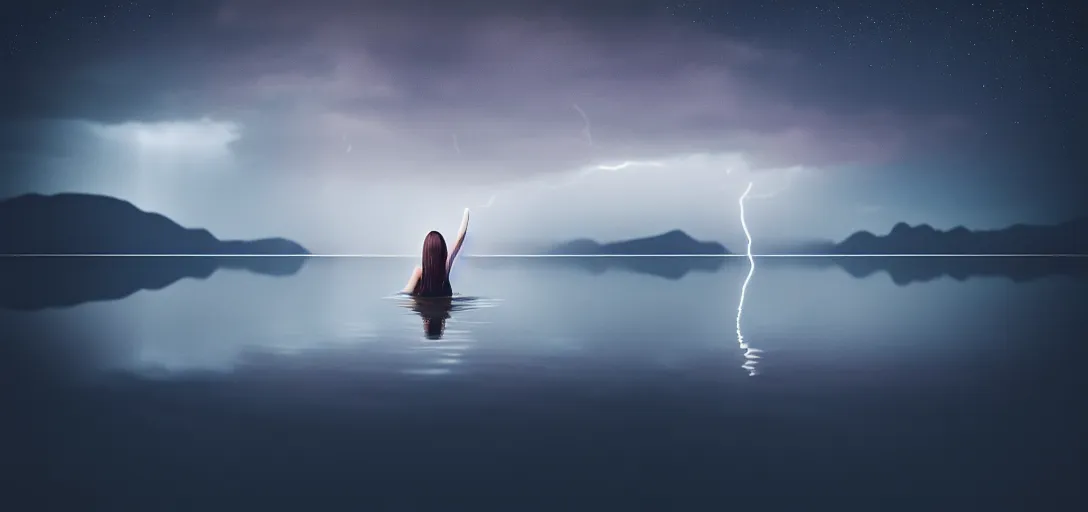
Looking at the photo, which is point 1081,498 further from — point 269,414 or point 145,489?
point 269,414

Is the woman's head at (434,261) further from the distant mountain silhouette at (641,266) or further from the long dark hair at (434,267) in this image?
the distant mountain silhouette at (641,266)

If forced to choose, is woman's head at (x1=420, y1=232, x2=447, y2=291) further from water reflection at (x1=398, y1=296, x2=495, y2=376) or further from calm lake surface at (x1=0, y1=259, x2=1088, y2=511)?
calm lake surface at (x1=0, y1=259, x2=1088, y2=511)

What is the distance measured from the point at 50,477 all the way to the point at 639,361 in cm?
512

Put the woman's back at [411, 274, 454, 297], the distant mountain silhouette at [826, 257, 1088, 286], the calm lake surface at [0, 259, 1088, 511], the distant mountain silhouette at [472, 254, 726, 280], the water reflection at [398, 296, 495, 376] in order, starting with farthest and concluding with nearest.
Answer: the distant mountain silhouette at [472, 254, 726, 280]
the distant mountain silhouette at [826, 257, 1088, 286]
the woman's back at [411, 274, 454, 297]
the water reflection at [398, 296, 495, 376]
the calm lake surface at [0, 259, 1088, 511]

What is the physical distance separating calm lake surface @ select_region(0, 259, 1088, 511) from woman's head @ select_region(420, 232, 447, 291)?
2029 millimetres

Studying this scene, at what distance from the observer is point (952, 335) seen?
10258mm

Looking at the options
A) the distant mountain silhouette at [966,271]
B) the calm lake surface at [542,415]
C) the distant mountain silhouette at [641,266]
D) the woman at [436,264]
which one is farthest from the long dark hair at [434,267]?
the distant mountain silhouette at [966,271]

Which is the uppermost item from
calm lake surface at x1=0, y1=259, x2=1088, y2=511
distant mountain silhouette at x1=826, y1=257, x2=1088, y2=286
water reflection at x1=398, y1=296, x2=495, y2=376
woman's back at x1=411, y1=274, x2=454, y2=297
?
distant mountain silhouette at x1=826, y1=257, x2=1088, y2=286

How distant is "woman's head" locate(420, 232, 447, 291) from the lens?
13109mm

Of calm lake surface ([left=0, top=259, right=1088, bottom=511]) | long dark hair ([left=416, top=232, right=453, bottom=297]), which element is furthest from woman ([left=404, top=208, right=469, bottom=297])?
calm lake surface ([left=0, top=259, right=1088, bottom=511])

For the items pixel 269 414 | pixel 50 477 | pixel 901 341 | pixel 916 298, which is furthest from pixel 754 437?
pixel 916 298

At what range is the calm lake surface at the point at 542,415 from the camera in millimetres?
3801

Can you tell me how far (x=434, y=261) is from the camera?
14.0m

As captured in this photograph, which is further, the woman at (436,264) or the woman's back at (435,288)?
the woman's back at (435,288)
